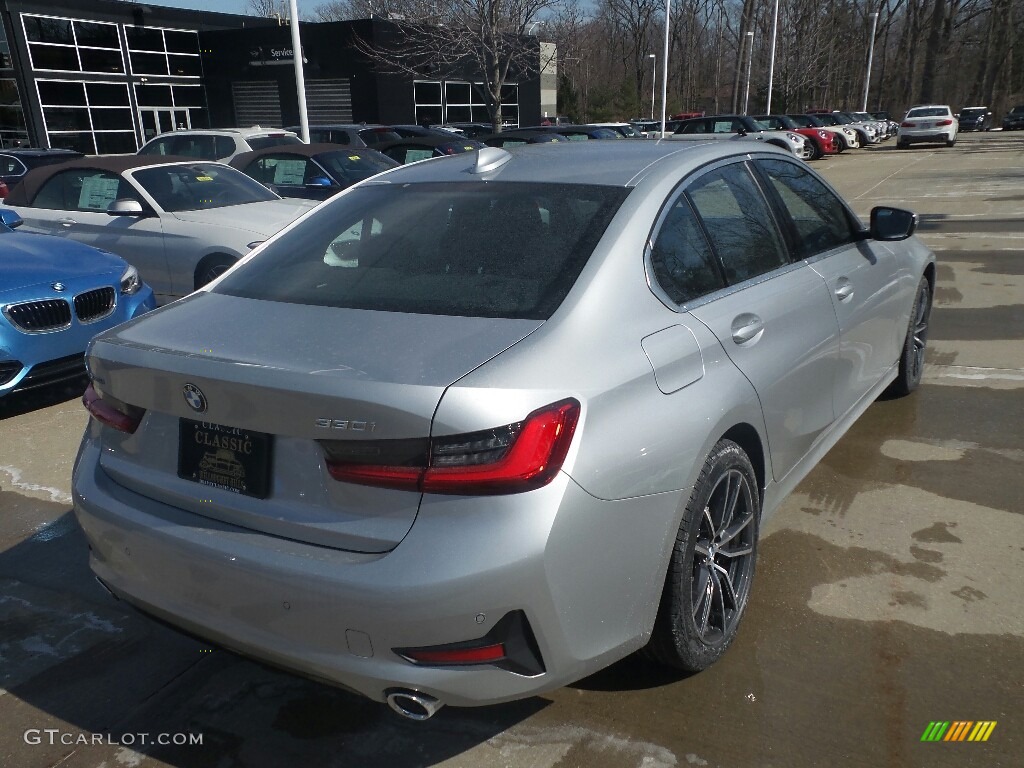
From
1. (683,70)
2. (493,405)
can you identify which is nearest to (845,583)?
(493,405)

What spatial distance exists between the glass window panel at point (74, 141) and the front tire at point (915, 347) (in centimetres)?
3397

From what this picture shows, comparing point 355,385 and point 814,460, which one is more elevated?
point 355,385

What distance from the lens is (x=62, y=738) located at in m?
2.57

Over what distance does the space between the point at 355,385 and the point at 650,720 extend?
1395 mm

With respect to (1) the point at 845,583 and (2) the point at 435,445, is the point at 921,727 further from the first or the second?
(2) the point at 435,445

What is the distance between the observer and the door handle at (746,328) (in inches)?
107

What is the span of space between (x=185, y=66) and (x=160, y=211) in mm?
34213

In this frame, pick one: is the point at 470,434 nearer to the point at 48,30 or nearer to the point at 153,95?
the point at 48,30

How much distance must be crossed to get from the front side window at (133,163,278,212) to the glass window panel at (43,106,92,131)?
91.3ft

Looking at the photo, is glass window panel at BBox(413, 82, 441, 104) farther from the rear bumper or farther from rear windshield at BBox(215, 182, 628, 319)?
the rear bumper

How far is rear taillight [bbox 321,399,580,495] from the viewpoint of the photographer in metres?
1.95

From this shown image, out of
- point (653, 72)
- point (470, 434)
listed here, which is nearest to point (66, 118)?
point (470, 434)

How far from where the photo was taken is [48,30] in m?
31.2

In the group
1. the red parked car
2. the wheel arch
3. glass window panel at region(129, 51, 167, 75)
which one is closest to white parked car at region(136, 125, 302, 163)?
the wheel arch
